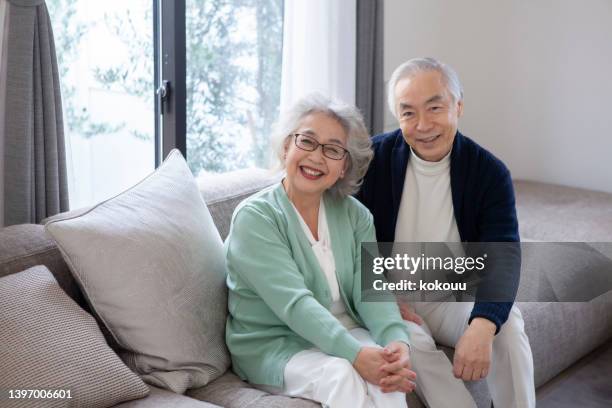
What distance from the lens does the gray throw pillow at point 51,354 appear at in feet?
4.95

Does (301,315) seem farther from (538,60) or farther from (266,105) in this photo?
(538,60)

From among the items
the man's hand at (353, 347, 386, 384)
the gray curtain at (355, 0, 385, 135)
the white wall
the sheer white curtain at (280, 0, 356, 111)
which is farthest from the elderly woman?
the white wall

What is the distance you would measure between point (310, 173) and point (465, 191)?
48 centimetres

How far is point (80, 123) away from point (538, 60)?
8.01 ft

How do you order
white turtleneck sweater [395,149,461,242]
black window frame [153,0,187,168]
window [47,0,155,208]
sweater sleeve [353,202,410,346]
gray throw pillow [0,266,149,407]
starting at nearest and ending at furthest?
gray throw pillow [0,266,149,407]
sweater sleeve [353,202,410,346]
white turtleneck sweater [395,149,461,242]
window [47,0,155,208]
black window frame [153,0,187,168]

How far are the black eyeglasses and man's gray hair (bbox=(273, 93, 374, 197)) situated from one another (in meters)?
0.03

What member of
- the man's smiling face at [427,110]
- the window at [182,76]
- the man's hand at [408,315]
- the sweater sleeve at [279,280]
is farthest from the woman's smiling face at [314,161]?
the window at [182,76]

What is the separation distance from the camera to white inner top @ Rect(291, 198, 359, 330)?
1958 millimetres

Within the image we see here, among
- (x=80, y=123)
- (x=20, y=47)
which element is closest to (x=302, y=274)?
(x=20, y=47)

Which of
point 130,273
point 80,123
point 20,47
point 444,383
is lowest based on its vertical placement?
point 444,383

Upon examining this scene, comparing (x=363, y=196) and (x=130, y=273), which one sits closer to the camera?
(x=130, y=273)

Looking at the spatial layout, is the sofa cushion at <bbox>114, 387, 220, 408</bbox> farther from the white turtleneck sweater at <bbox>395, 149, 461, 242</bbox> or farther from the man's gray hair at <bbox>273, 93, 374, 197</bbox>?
the white turtleneck sweater at <bbox>395, 149, 461, 242</bbox>

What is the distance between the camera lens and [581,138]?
404 cm

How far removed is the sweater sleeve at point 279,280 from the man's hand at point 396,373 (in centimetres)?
7
